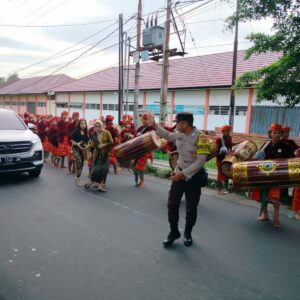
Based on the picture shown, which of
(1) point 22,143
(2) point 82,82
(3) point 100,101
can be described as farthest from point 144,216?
(2) point 82,82

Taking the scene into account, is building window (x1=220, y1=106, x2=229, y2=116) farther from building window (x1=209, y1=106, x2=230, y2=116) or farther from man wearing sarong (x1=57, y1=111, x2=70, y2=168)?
man wearing sarong (x1=57, y1=111, x2=70, y2=168)

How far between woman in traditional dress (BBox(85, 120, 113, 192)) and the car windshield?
2369 mm

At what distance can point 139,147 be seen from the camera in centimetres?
665

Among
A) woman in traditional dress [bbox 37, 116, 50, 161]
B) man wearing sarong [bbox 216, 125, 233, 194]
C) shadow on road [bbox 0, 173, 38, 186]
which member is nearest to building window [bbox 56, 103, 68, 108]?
woman in traditional dress [bbox 37, 116, 50, 161]

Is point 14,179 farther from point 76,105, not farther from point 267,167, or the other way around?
point 76,105

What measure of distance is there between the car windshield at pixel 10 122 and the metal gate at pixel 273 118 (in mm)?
11845

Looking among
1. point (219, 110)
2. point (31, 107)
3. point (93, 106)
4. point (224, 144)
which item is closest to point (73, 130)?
point (224, 144)

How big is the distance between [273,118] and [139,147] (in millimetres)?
11663

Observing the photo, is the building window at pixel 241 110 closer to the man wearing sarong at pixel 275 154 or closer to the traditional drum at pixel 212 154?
the traditional drum at pixel 212 154

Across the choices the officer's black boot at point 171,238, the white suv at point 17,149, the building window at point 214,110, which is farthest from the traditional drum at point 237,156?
the building window at point 214,110

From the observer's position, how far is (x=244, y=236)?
4586 mm

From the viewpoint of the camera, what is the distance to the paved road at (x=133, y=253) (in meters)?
3.09

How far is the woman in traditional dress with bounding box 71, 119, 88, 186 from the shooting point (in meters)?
7.60

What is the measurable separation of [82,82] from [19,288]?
29.7m
